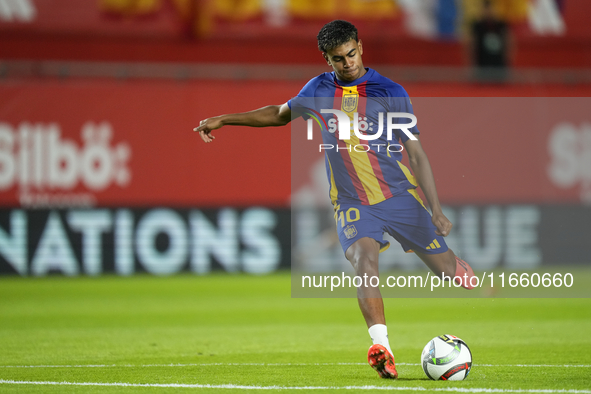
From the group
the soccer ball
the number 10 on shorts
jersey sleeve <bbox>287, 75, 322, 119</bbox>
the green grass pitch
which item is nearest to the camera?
the soccer ball

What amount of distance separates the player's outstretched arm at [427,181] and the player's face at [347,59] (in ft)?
1.98

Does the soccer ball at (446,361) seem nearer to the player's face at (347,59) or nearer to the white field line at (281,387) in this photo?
the white field line at (281,387)

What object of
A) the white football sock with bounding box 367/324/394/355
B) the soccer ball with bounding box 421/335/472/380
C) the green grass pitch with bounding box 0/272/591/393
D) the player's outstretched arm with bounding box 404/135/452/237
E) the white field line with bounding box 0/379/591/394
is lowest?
the green grass pitch with bounding box 0/272/591/393

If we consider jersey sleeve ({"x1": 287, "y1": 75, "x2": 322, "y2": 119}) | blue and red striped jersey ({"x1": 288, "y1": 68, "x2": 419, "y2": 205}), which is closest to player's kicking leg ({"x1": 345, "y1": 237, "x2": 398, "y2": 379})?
blue and red striped jersey ({"x1": 288, "y1": 68, "x2": 419, "y2": 205})

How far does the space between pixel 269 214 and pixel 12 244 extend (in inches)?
188

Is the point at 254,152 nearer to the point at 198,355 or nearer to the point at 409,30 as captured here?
the point at 409,30

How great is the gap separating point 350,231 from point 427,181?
0.62m

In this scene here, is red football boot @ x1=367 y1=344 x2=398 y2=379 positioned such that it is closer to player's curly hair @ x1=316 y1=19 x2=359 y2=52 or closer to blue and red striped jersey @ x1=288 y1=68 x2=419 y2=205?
blue and red striped jersey @ x1=288 y1=68 x2=419 y2=205

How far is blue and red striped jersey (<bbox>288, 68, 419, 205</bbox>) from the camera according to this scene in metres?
5.98

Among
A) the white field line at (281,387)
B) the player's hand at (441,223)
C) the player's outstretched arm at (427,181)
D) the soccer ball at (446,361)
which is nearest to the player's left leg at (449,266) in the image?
the player's outstretched arm at (427,181)

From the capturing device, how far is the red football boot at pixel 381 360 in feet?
17.8

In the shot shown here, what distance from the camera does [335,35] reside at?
5.70m

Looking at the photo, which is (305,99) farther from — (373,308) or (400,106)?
(373,308)

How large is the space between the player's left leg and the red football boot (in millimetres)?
879
